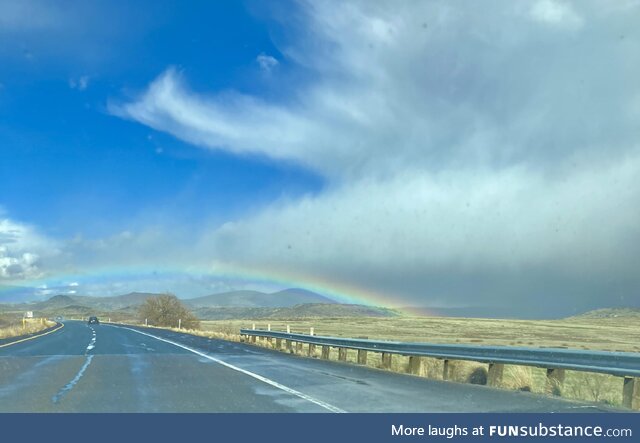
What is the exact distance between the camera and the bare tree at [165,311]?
9884 centimetres

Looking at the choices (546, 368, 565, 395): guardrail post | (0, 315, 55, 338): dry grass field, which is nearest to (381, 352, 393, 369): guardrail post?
(546, 368, 565, 395): guardrail post

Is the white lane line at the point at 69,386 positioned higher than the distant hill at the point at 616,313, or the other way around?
the distant hill at the point at 616,313

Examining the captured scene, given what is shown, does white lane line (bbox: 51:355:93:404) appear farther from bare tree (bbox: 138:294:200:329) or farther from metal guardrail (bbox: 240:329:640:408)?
bare tree (bbox: 138:294:200:329)

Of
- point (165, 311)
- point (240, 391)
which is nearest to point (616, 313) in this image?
point (165, 311)

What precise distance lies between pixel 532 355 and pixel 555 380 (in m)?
0.66

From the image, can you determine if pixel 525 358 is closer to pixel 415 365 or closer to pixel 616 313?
pixel 415 365

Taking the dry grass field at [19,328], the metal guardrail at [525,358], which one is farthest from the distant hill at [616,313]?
the metal guardrail at [525,358]

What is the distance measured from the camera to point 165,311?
332 ft

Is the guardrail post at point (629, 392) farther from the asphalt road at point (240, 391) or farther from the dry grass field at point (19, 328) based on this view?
the dry grass field at point (19, 328)

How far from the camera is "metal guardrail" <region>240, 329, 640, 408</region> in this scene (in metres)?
11.3

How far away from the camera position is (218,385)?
15.0m

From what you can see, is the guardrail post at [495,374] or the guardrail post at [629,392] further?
the guardrail post at [495,374]

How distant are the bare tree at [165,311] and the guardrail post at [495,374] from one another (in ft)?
277
